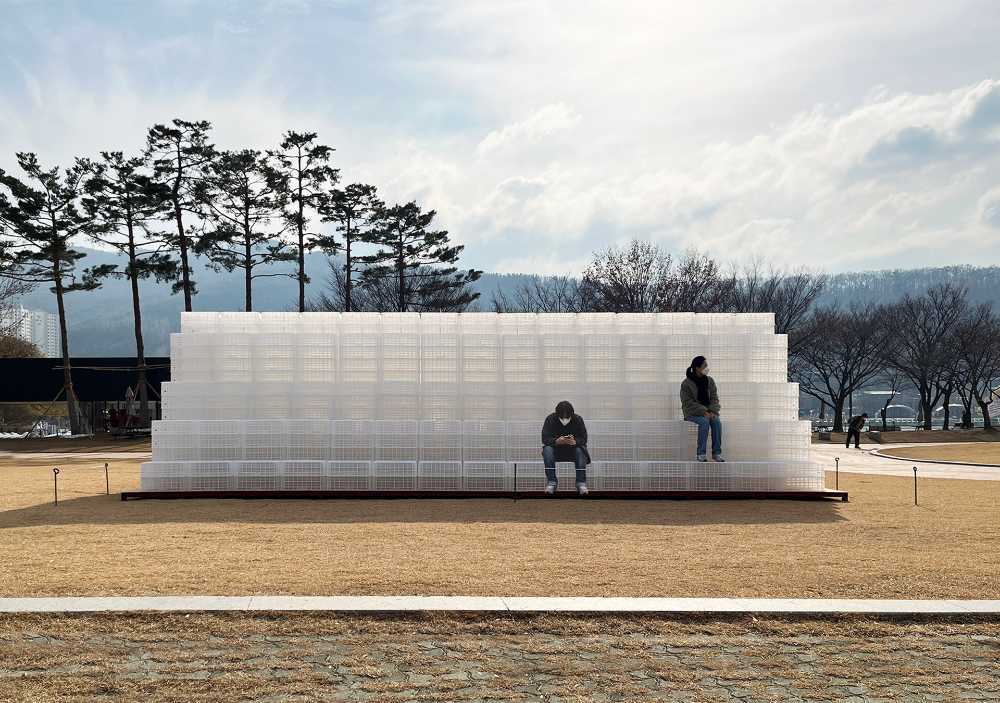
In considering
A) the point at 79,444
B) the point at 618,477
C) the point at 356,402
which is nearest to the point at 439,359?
the point at 356,402

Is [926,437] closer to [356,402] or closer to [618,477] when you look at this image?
[618,477]

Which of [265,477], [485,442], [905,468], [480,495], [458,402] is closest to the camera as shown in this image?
Result: [480,495]

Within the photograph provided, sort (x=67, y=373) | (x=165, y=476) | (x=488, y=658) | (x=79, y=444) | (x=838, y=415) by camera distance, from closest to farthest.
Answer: (x=488, y=658) → (x=165, y=476) → (x=79, y=444) → (x=67, y=373) → (x=838, y=415)

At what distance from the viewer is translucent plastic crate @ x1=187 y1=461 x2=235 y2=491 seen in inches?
660

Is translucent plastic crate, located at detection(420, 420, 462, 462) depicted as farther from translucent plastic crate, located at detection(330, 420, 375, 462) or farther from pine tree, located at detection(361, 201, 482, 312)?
pine tree, located at detection(361, 201, 482, 312)

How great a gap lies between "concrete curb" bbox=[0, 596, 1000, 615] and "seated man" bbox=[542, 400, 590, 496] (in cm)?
912

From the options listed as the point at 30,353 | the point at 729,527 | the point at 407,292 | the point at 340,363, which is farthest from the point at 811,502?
the point at 30,353

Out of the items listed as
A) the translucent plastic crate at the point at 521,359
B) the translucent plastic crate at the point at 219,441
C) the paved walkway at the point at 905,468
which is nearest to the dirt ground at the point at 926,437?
the paved walkway at the point at 905,468

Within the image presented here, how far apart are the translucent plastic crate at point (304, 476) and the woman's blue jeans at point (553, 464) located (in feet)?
12.6

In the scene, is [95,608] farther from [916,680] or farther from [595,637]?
[916,680]

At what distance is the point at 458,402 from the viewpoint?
18.3m

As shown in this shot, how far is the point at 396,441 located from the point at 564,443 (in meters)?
3.17

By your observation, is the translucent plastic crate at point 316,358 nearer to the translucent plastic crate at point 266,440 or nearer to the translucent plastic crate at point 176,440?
the translucent plastic crate at point 266,440

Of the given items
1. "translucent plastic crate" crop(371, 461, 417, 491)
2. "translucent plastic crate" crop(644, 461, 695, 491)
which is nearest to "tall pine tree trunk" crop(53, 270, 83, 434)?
"translucent plastic crate" crop(371, 461, 417, 491)
